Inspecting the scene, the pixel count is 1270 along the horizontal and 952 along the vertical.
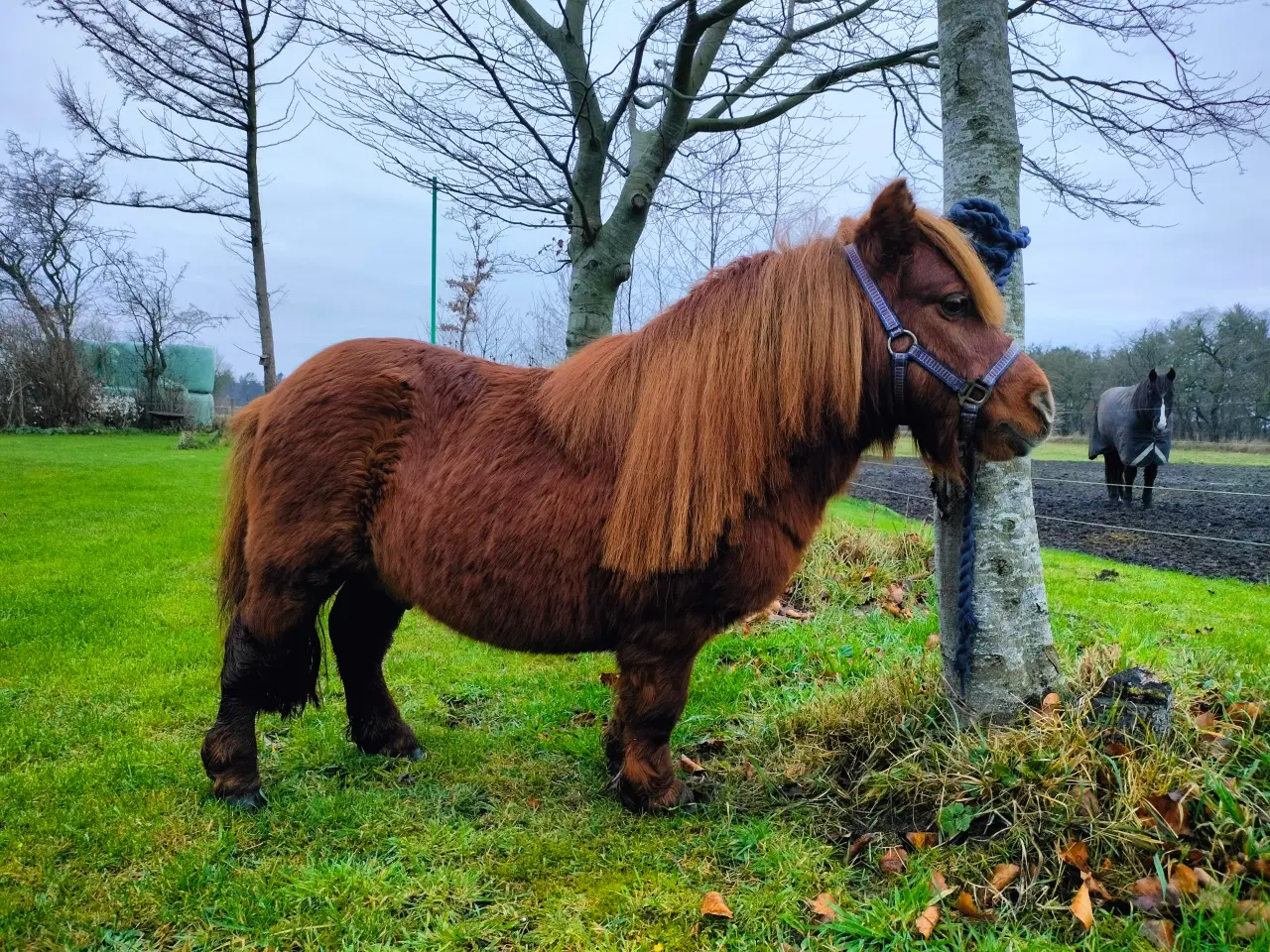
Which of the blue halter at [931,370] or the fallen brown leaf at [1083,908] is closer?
the fallen brown leaf at [1083,908]

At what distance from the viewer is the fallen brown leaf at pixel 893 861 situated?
7.07ft

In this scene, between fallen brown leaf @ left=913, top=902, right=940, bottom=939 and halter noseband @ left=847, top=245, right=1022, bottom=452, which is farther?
halter noseband @ left=847, top=245, right=1022, bottom=452

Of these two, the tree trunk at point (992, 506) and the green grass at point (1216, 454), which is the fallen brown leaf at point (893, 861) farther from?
the green grass at point (1216, 454)

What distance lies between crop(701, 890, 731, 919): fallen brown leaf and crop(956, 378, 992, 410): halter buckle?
1.75 m

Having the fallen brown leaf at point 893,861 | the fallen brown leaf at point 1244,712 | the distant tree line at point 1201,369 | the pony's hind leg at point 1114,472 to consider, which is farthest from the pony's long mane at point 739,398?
the pony's hind leg at point 1114,472

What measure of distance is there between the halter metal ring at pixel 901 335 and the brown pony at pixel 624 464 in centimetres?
3

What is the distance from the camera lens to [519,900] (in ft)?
6.88

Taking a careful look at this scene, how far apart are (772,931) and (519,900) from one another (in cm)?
79

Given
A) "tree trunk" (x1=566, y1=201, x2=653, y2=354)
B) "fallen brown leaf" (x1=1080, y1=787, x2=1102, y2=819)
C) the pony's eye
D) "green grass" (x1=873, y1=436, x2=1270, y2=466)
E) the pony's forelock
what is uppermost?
"tree trunk" (x1=566, y1=201, x2=653, y2=354)

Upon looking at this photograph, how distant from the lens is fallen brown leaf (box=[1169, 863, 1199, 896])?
71.6 inches

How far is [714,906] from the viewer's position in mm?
2014

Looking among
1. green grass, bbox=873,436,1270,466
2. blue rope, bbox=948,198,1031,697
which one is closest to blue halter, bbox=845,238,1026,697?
blue rope, bbox=948,198,1031,697

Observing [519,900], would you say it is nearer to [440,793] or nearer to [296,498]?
[440,793]

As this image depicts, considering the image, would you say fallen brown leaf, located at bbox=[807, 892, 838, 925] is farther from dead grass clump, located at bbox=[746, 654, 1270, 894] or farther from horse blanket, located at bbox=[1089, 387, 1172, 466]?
horse blanket, located at bbox=[1089, 387, 1172, 466]
